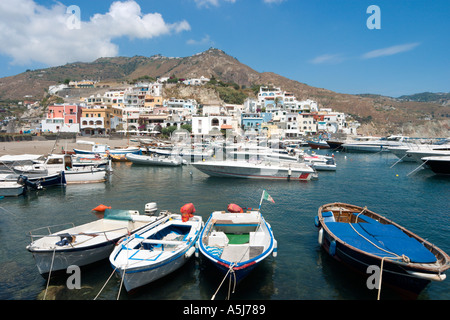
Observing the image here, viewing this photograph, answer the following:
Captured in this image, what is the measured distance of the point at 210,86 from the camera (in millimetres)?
113062

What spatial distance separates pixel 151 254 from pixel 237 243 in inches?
157

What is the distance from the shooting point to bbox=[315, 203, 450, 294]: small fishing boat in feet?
28.0

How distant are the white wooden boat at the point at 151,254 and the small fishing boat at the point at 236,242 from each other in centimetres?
81

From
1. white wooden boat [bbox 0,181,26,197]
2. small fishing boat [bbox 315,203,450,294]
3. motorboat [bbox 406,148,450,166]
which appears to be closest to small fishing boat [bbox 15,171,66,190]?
white wooden boat [bbox 0,181,26,197]

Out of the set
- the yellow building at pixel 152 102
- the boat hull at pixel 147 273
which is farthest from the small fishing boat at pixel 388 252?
the yellow building at pixel 152 102

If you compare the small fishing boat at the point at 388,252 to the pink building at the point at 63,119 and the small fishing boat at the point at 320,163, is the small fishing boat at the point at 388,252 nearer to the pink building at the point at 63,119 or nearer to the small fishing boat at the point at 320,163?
the small fishing boat at the point at 320,163

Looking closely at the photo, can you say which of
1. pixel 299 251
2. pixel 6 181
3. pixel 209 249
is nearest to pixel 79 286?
pixel 209 249

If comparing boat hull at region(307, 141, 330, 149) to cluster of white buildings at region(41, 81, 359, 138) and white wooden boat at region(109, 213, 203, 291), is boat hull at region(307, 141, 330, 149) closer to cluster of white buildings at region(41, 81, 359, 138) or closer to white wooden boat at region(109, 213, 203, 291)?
cluster of white buildings at region(41, 81, 359, 138)

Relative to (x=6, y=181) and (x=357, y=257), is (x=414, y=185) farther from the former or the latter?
(x=6, y=181)

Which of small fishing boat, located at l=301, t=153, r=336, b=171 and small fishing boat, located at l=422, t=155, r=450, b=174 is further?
small fishing boat, located at l=301, t=153, r=336, b=171

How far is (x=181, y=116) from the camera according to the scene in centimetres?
7725

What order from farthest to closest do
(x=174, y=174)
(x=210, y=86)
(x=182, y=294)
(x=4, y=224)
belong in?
(x=210, y=86)
(x=174, y=174)
(x=4, y=224)
(x=182, y=294)
